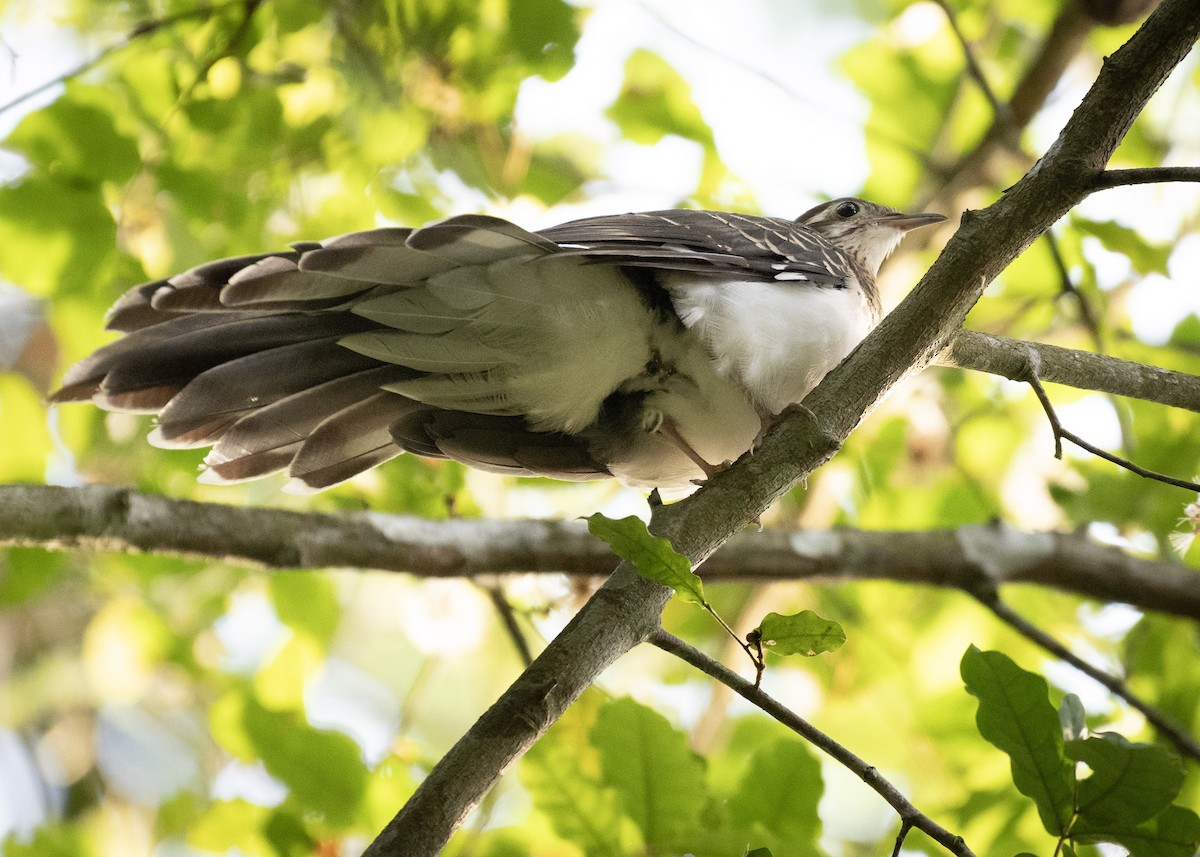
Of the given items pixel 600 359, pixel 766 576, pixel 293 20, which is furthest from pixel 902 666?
pixel 293 20

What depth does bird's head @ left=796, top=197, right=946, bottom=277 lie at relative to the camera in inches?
182

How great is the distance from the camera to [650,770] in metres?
2.90

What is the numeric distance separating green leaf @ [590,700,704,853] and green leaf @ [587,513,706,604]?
0.83 meters

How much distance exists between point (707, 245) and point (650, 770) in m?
1.58

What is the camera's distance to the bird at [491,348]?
3150 millimetres

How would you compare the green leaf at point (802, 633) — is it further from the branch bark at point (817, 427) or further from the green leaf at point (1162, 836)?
the green leaf at point (1162, 836)

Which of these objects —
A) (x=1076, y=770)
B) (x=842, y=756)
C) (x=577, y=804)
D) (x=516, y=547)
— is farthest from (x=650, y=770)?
(x=516, y=547)

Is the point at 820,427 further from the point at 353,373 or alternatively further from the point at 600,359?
the point at 353,373

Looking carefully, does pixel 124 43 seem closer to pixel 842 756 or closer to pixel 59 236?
pixel 59 236

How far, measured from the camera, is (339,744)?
3.43 metres

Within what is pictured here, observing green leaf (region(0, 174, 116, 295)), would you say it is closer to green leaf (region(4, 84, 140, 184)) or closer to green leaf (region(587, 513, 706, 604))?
green leaf (region(4, 84, 140, 184))

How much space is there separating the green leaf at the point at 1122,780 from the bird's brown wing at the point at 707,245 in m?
1.75

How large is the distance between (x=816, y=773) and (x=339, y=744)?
139 centimetres

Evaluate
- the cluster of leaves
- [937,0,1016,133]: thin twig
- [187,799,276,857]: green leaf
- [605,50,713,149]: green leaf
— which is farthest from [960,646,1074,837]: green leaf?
[605,50,713,149]: green leaf
